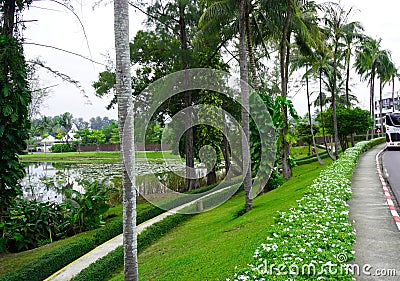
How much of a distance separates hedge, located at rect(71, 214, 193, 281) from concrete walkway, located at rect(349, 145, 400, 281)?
4.99 meters

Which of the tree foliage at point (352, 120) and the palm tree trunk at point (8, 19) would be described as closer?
the palm tree trunk at point (8, 19)

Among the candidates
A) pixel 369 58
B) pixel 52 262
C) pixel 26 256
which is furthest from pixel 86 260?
pixel 369 58

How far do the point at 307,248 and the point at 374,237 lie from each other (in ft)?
6.01

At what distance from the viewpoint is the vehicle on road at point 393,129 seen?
2592cm

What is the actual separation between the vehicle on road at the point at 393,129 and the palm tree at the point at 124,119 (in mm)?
25407

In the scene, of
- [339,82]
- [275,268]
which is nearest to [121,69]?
[275,268]

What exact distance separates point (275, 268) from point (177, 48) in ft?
47.9

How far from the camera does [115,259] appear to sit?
842 cm

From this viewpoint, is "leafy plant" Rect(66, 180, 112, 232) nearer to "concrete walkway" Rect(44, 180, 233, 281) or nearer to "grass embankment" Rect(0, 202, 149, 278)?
"grass embankment" Rect(0, 202, 149, 278)

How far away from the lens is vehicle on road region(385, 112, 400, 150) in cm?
2592

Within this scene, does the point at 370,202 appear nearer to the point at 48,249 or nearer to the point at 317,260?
the point at 317,260

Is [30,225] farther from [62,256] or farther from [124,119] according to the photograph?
[124,119]

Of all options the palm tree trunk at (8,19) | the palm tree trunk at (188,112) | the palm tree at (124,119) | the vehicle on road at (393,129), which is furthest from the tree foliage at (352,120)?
the palm tree at (124,119)

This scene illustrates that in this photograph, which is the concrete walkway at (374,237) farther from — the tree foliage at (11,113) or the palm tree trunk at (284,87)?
the palm tree trunk at (284,87)
